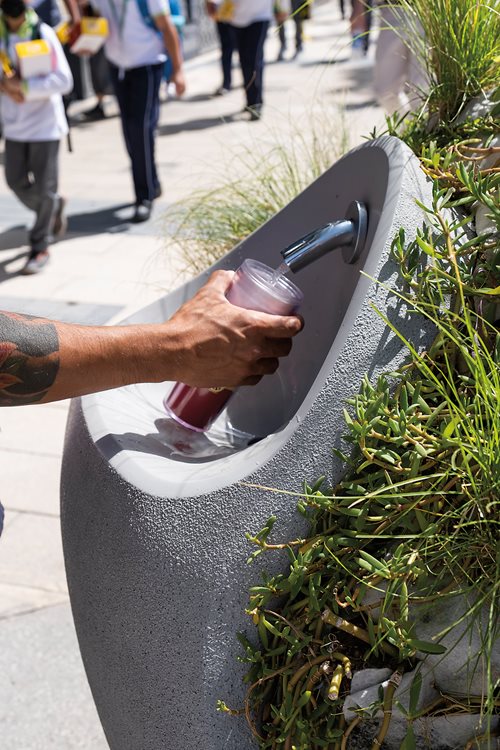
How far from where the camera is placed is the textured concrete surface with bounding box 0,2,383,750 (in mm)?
2527

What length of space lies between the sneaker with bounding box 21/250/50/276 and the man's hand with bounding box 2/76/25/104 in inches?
37.9

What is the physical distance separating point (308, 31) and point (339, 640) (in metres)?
17.4

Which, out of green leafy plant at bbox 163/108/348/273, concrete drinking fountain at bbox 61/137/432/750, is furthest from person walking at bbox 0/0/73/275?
concrete drinking fountain at bbox 61/137/432/750

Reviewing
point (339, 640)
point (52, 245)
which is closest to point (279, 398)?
point (339, 640)

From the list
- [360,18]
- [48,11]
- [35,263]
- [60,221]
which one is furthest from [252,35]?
[360,18]

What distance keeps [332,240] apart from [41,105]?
14.6 ft

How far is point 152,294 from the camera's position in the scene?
201 inches

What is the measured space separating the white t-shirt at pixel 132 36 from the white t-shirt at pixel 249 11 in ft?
9.41

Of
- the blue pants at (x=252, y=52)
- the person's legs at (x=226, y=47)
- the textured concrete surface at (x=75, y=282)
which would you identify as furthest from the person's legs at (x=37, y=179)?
the person's legs at (x=226, y=47)

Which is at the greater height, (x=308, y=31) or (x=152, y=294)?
(x=152, y=294)

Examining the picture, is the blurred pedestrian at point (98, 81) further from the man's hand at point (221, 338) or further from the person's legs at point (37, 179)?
the man's hand at point (221, 338)

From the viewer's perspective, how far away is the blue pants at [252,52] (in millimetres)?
9016

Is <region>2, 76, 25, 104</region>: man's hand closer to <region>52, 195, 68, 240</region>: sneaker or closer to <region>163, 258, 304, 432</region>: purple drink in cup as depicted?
<region>52, 195, 68, 240</region>: sneaker

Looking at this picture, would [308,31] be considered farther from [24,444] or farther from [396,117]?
[396,117]
